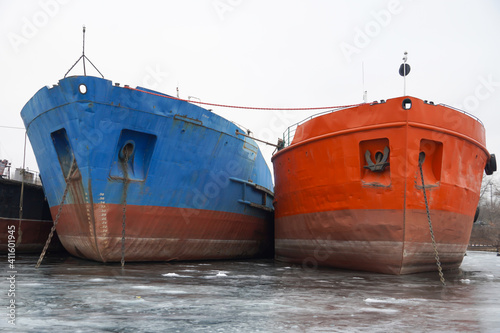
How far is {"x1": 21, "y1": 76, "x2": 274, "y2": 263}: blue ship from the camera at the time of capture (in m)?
9.22

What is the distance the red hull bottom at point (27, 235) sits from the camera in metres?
12.8

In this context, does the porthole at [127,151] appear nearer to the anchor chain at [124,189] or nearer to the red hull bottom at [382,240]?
the anchor chain at [124,189]

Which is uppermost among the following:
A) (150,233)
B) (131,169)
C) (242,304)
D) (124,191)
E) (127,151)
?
(127,151)

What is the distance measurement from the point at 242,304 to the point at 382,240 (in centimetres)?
471

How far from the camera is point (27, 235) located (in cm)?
1352

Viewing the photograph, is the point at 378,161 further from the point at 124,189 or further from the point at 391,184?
the point at 124,189

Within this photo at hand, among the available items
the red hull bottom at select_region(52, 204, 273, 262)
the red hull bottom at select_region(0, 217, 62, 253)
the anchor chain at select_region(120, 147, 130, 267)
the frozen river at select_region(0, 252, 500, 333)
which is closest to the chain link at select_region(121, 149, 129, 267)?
the anchor chain at select_region(120, 147, 130, 267)

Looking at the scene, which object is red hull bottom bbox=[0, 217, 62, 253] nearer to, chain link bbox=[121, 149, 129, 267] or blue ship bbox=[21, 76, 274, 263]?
blue ship bbox=[21, 76, 274, 263]

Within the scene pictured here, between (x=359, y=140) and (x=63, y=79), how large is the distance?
699 cm

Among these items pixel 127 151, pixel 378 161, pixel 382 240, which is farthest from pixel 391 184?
pixel 127 151

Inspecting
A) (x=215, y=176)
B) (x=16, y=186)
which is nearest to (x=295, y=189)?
(x=215, y=176)

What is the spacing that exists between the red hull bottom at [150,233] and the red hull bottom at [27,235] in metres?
2.78

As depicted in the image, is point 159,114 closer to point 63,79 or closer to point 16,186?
point 63,79

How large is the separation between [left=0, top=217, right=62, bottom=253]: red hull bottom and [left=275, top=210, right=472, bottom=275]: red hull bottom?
9.46m
